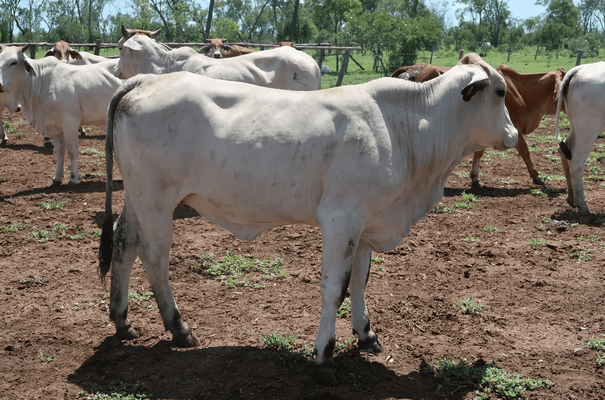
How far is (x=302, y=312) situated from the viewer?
5395 mm

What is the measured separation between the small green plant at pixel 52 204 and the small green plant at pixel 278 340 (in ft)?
16.1

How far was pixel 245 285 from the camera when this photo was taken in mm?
5969

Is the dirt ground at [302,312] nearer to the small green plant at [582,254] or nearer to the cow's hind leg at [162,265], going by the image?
the small green plant at [582,254]

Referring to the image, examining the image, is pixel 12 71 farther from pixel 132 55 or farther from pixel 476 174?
pixel 476 174

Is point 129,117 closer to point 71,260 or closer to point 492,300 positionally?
point 71,260

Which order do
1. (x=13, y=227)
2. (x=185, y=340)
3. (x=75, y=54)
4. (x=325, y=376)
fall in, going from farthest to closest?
(x=75, y=54), (x=13, y=227), (x=185, y=340), (x=325, y=376)

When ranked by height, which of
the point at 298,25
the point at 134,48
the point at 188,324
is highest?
the point at 298,25

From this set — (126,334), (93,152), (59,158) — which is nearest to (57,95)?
(59,158)

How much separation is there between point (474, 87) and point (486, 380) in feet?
6.74

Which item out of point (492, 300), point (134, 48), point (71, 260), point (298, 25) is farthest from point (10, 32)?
point (492, 300)

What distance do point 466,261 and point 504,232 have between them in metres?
1.24

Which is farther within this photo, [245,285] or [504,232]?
[504,232]

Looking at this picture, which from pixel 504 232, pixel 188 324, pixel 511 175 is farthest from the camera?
pixel 511 175

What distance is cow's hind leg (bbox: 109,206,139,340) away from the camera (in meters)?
4.72
